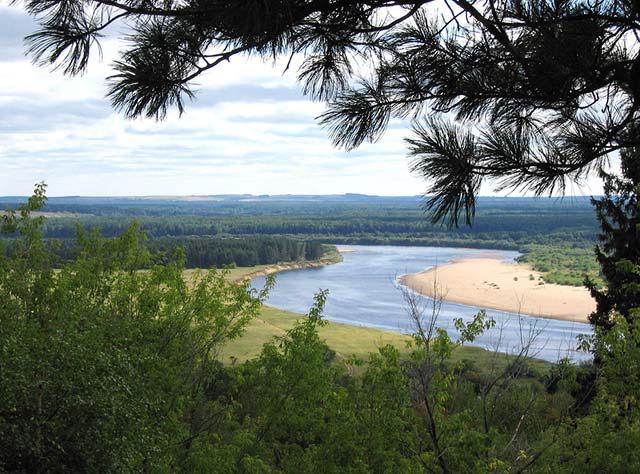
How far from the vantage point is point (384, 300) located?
43562 mm

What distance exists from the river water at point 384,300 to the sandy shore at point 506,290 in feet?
4.76

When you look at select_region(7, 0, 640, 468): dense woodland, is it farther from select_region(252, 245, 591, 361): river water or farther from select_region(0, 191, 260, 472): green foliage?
select_region(252, 245, 591, 361): river water

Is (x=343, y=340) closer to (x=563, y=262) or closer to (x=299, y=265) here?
(x=299, y=265)

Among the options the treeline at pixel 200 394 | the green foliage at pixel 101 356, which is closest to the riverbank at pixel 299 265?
the green foliage at pixel 101 356

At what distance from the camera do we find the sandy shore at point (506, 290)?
42.5 m

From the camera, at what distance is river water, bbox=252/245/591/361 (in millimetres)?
29925

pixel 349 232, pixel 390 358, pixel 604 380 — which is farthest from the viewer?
pixel 349 232

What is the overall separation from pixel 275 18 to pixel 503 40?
1167mm

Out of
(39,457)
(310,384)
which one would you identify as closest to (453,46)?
(39,457)

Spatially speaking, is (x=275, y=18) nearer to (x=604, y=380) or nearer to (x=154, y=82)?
(x=154, y=82)

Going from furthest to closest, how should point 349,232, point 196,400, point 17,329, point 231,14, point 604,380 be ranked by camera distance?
point 349,232
point 196,400
point 604,380
point 17,329
point 231,14

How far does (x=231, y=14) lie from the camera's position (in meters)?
3.31

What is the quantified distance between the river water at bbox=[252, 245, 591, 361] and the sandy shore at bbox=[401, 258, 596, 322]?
1.45m

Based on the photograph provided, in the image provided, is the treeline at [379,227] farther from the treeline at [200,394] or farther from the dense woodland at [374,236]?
the treeline at [200,394]
